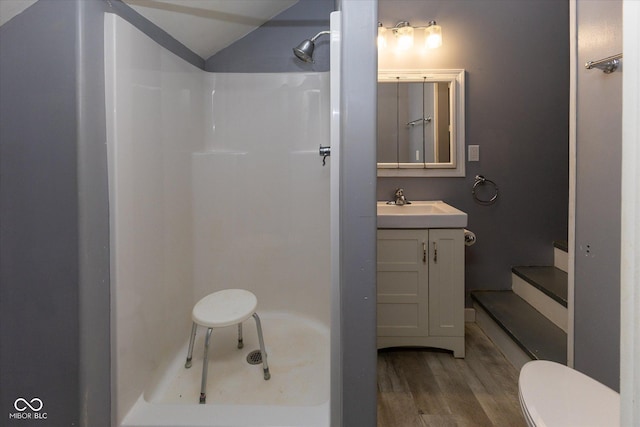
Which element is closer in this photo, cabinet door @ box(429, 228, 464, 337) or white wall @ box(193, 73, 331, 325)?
cabinet door @ box(429, 228, 464, 337)

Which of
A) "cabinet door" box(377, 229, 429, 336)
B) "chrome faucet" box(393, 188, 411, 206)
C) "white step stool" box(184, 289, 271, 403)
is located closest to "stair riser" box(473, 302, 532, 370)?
"cabinet door" box(377, 229, 429, 336)

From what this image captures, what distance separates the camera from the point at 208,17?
1728 millimetres

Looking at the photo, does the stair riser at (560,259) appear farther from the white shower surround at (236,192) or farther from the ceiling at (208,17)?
the ceiling at (208,17)

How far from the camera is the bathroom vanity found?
6.44ft

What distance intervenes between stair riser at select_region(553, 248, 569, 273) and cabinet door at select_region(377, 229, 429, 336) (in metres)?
1.11

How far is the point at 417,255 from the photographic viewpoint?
1977 mm

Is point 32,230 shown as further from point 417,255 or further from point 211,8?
point 417,255

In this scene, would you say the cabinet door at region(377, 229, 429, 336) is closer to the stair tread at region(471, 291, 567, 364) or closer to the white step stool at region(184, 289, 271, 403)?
the stair tread at region(471, 291, 567, 364)

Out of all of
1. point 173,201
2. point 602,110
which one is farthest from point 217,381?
point 602,110

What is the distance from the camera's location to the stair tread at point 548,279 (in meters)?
1.99

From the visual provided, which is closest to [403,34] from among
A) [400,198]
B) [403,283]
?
[400,198]

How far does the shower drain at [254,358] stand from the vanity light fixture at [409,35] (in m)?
2.05

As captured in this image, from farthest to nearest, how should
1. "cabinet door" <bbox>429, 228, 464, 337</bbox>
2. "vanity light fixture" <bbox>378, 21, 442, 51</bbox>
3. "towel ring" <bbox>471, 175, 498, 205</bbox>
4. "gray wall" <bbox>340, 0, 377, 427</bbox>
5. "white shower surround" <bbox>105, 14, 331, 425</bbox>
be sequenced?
1. "towel ring" <bbox>471, 175, 498, 205</bbox>
2. "vanity light fixture" <bbox>378, 21, 442, 51</bbox>
3. "cabinet door" <bbox>429, 228, 464, 337</bbox>
4. "white shower surround" <bbox>105, 14, 331, 425</bbox>
5. "gray wall" <bbox>340, 0, 377, 427</bbox>

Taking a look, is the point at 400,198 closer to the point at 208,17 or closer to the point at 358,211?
the point at 358,211
